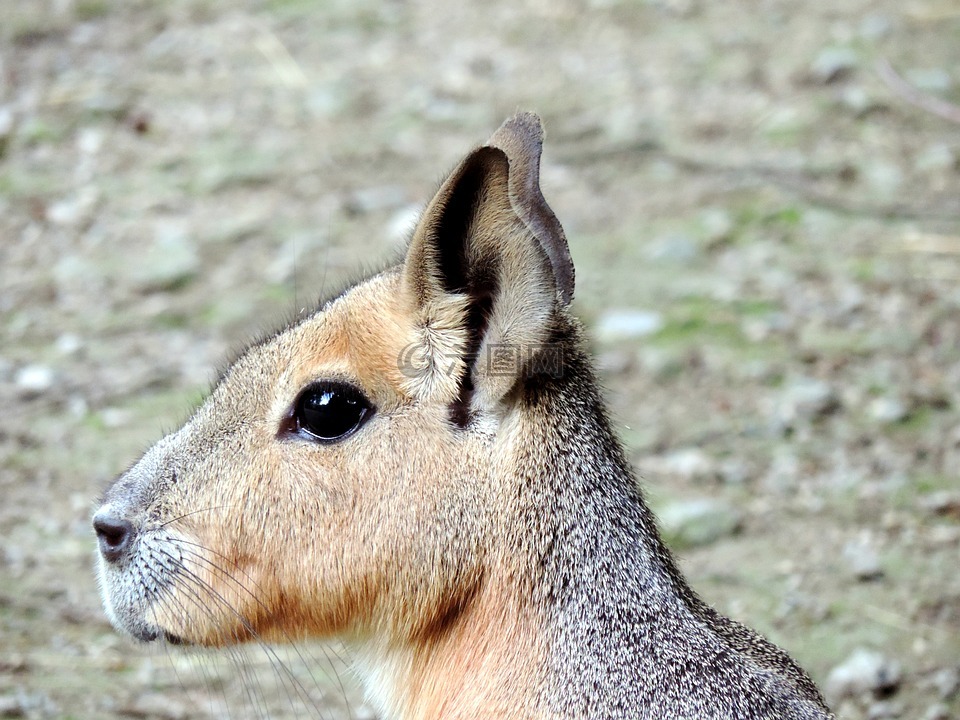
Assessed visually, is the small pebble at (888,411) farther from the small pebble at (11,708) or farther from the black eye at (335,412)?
the small pebble at (11,708)

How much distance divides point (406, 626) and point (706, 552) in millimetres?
1660

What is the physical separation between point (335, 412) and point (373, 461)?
4.9 inches

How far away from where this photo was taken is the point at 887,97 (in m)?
6.09

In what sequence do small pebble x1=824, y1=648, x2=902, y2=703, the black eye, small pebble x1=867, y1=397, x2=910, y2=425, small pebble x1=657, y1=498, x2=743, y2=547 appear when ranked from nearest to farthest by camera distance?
the black eye, small pebble x1=824, y1=648, x2=902, y2=703, small pebble x1=657, y1=498, x2=743, y2=547, small pebble x1=867, y1=397, x2=910, y2=425

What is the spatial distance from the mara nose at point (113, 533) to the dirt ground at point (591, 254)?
0.79 metres

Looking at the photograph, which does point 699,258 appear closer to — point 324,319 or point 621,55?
point 621,55

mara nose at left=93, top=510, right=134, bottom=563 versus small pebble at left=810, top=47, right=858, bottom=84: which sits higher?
mara nose at left=93, top=510, right=134, bottom=563

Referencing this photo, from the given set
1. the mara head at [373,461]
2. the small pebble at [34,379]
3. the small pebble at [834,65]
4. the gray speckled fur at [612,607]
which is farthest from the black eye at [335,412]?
the small pebble at [834,65]

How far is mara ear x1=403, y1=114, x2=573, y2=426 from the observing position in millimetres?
2240

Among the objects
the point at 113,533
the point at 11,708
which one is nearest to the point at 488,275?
the point at 113,533

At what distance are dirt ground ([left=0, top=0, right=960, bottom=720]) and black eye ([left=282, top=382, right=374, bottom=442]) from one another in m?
1.01

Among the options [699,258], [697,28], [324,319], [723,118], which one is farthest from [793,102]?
[324,319]

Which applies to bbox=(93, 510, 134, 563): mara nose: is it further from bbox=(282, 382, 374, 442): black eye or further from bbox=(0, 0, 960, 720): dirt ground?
bbox=(0, 0, 960, 720): dirt ground

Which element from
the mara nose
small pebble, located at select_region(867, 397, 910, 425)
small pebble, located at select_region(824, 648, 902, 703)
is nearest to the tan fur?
the mara nose
